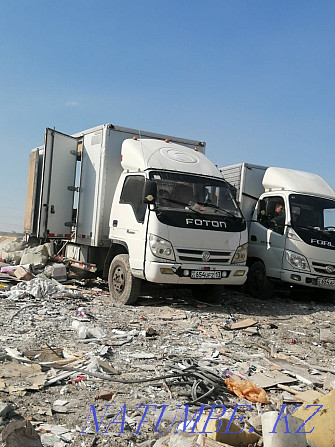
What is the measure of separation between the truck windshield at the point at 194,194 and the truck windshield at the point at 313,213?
72.8 inches

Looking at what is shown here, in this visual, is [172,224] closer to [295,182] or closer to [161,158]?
[161,158]

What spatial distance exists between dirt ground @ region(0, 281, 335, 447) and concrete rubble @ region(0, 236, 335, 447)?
2 centimetres

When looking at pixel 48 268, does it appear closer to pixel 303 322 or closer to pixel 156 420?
pixel 303 322

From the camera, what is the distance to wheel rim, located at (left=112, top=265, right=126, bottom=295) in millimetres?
8548

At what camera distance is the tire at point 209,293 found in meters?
8.97

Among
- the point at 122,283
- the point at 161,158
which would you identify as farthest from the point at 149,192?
the point at 122,283

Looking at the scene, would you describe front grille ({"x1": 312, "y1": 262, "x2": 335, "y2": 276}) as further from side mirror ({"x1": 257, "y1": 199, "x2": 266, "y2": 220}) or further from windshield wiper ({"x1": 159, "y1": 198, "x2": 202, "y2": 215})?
windshield wiper ({"x1": 159, "y1": 198, "x2": 202, "y2": 215})

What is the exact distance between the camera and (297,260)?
9.44 metres

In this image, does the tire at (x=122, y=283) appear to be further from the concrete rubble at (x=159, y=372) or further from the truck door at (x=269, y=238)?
the truck door at (x=269, y=238)

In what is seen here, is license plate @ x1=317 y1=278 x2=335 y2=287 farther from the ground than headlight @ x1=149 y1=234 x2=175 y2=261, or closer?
closer

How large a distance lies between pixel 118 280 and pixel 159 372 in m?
4.01

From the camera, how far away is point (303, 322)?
803 centimetres

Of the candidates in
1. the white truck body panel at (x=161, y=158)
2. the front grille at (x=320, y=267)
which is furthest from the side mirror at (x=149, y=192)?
the front grille at (x=320, y=267)

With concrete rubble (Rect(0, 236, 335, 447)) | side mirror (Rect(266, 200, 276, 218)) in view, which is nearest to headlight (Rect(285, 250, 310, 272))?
concrete rubble (Rect(0, 236, 335, 447))
